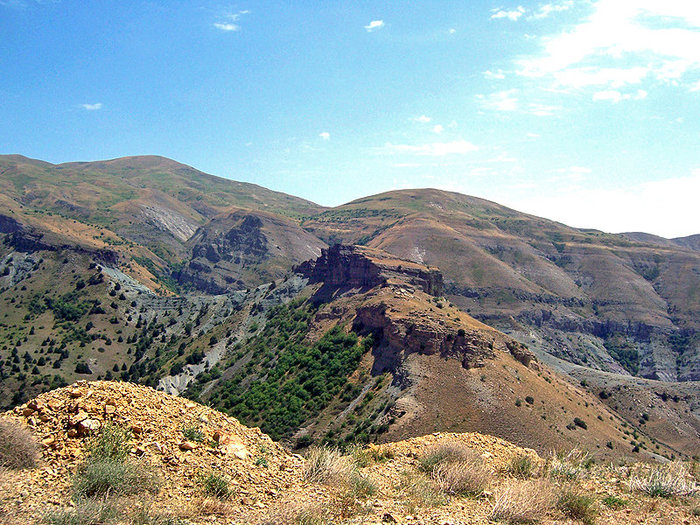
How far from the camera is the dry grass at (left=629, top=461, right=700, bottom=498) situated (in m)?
12.8

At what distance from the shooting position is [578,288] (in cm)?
15175

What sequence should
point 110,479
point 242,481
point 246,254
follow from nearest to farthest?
point 110,479 → point 242,481 → point 246,254

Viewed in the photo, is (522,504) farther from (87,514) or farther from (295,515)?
(87,514)

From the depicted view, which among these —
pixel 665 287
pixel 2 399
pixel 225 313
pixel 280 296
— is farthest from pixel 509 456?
pixel 665 287

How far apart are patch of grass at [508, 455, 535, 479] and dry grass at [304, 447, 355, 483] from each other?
493cm

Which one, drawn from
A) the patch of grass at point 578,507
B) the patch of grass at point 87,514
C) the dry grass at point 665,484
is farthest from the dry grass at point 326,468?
the dry grass at point 665,484

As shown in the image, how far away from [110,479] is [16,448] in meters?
2.13

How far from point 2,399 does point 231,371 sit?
29645 millimetres

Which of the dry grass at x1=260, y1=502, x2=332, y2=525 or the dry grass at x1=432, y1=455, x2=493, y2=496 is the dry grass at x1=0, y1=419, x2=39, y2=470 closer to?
the dry grass at x1=260, y1=502, x2=332, y2=525

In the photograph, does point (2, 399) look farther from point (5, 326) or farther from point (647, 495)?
point (647, 495)

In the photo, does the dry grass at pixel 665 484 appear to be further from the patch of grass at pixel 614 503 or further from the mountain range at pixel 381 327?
the mountain range at pixel 381 327

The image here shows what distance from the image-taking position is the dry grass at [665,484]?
12789mm

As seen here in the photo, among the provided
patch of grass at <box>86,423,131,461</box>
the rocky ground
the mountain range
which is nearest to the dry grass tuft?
the rocky ground

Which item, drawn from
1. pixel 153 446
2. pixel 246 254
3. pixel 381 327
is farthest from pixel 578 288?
pixel 153 446
